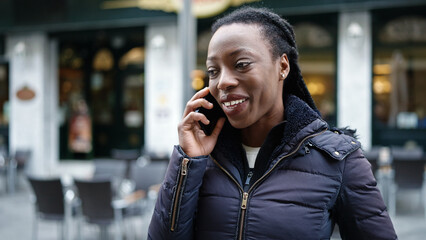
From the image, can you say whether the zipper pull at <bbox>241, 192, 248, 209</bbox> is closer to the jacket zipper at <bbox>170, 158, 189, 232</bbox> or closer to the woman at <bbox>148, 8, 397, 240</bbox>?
the woman at <bbox>148, 8, 397, 240</bbox>

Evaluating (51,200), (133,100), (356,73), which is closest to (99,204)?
(51,200)

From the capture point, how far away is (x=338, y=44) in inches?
388

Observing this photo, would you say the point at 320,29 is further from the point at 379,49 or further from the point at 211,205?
the point at 211,205

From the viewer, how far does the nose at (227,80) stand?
139 cm

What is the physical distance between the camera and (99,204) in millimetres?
5426

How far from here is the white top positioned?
60.1 inches

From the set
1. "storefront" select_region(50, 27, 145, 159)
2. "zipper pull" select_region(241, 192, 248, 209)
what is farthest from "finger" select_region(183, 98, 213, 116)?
"storefront" select_region(50, 27, 145, 159)

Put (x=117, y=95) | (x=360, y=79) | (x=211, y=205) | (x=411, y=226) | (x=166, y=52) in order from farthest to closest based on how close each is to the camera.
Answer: (x=117, y=95), (x=166, y=52), (x=360, y=79), (x=411, y=226), (x=211, y=205)

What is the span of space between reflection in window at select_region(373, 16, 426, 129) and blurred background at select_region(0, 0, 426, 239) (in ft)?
0.07

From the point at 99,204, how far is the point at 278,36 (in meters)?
4.47

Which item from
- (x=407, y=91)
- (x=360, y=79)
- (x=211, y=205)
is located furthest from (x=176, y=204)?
(x=407, y=91)

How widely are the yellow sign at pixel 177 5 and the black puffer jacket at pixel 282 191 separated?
27.8ft

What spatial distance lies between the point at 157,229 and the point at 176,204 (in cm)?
13

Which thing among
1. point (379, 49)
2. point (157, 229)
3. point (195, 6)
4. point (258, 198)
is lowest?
point (157, 229)
